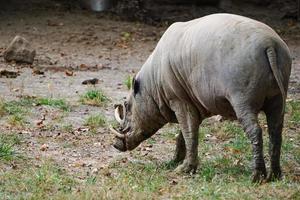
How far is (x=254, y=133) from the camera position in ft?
20.6

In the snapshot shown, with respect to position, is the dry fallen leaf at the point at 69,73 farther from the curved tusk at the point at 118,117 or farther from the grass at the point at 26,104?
the curved tusk at the point at 118,117

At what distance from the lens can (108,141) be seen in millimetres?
8484

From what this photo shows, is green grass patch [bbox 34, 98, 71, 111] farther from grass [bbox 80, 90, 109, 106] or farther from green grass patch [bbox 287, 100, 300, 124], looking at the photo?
green grass patch [bbox 287, 100, 300, 124]

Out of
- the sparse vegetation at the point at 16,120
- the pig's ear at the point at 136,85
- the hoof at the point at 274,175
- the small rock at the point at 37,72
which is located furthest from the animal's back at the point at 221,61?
the small rock at the point at 37,72

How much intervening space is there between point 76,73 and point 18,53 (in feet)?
3.85

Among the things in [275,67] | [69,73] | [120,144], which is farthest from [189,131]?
[69,73]

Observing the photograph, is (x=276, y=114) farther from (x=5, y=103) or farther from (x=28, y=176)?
(x=5, y=103)

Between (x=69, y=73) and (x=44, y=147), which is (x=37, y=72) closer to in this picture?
(x=69, y=73)

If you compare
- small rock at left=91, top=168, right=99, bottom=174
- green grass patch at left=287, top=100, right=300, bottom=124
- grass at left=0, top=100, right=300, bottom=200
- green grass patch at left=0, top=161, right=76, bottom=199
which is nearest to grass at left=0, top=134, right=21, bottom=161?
grass at left=0, top=100, right=300, bottom=200

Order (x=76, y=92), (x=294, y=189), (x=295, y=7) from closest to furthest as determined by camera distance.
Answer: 1. (x=294, y=189)
2. (x=76, y=92)
3. (x=295, y=7)

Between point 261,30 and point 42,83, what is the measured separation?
6234mm

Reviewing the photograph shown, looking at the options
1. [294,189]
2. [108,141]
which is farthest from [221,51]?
[108,141]

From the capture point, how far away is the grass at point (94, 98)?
10.4 meters

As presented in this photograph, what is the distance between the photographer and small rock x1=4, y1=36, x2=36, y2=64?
1345 cm
